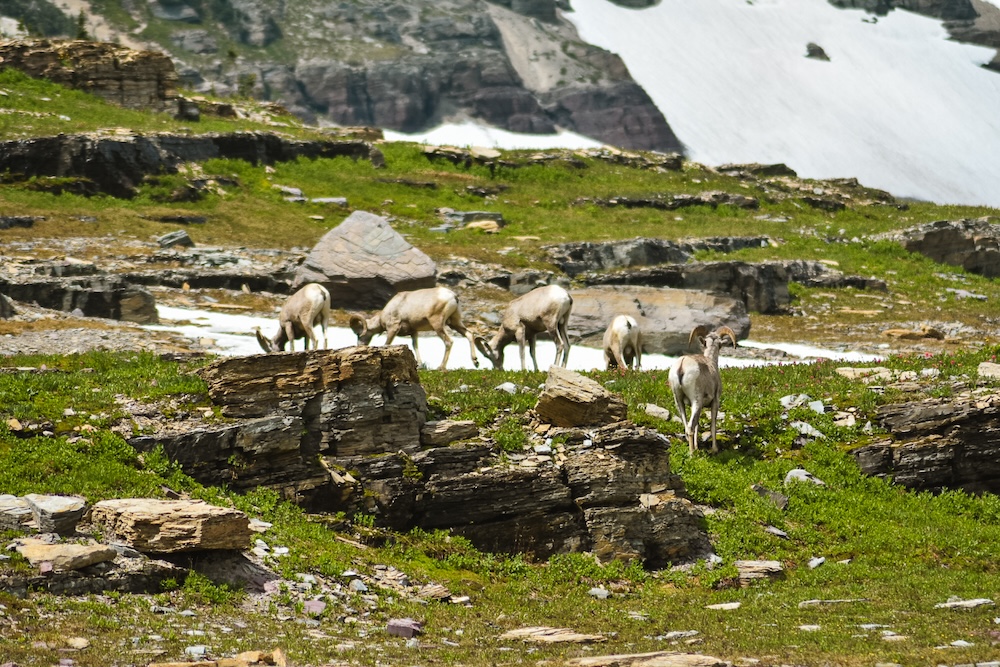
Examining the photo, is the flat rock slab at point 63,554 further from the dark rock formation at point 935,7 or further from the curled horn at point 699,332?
the dark rock formation at point 935,7

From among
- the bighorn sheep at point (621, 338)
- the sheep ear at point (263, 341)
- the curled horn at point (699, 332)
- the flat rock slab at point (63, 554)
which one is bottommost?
the sheep ear at point (263, 341)

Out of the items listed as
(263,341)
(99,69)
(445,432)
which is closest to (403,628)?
(445,432)

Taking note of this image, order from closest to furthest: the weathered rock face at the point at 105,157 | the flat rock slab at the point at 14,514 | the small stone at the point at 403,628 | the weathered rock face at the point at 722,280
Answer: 1. the small stone at the point at 403,628
2. the flat rock slab at the point at 14,514
3. the weathered rock face at the point at 722,280
4. the weathered rock face at the point at 105,157

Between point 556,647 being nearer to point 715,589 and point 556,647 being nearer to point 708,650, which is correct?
point 708,650

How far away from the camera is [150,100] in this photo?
68.6 meters

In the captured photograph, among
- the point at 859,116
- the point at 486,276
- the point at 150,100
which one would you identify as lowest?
the point at 486,276

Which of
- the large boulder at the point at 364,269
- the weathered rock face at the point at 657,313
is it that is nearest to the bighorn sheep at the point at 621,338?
the weathered rock face at the point at 657,313

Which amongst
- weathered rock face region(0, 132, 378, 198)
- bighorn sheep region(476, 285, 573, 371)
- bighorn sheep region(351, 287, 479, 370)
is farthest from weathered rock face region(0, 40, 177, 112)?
bighorn sheep region(476, 285, 573, 371)

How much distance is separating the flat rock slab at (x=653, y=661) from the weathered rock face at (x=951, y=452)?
11492 mm

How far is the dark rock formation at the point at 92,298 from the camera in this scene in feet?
109

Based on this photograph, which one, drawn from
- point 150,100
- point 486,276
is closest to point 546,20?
point 150,100

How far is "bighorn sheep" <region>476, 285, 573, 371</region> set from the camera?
89.0 ft

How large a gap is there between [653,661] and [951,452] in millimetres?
12486

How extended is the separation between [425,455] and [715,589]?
16.7ft
